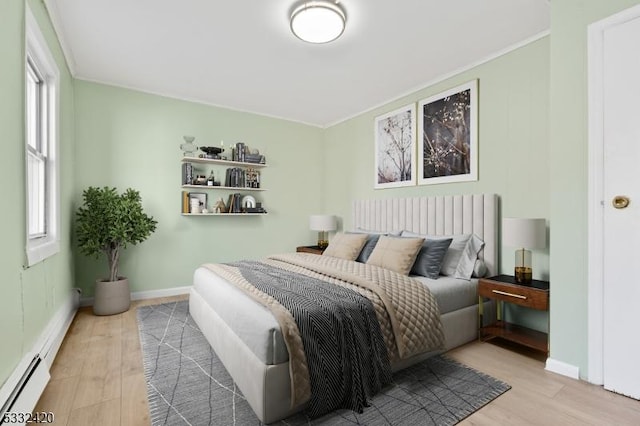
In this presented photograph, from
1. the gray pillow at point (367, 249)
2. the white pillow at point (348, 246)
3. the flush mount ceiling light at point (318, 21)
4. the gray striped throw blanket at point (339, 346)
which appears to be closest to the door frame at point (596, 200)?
the gray striped throw blanket at point (339, 346)

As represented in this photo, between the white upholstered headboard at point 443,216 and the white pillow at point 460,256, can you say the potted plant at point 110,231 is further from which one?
the white pillow at point 460,256

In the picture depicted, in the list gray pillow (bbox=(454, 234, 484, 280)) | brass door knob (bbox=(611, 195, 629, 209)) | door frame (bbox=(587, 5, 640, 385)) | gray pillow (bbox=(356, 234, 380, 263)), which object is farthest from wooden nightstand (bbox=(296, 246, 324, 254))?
brass door knob (bbox=(611, 195, 629, 209))

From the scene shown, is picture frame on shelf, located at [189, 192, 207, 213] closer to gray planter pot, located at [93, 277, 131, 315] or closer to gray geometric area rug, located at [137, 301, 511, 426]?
gray planter pot, located at [93, 277, 131, 315]

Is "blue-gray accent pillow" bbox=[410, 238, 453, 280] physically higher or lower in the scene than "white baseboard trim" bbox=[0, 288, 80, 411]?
higher

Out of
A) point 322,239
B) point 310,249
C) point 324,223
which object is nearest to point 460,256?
point 324,223

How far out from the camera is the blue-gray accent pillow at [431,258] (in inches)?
116

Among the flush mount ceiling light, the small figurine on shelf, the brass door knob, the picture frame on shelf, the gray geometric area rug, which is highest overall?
the flush mount ceiling light

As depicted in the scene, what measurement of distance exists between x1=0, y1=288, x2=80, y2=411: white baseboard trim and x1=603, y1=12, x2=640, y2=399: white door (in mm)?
3336

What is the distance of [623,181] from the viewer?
6.29ft

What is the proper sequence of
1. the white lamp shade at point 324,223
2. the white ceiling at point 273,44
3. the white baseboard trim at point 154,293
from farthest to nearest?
1. the white lamp shade at point 324,223
2. the white baseboard trim at point 154,293
3. the white ceiling at point 273,44

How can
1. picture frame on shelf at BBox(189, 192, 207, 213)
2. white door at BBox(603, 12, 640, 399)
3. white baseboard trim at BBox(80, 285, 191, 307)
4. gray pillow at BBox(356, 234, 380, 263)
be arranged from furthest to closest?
picture frame on shelf at BBox(189, 192, 207, 213) < white baseboard trim at BBox(80, 285, 191, 307) < gray pillow at BBox(356, 234, 380, 263) < white door at BBox(603, 12, 640, 399)

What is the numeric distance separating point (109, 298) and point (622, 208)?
4.52 meters

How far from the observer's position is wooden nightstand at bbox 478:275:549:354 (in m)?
2.36

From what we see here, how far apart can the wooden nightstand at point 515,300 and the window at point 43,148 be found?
11.3 feet
